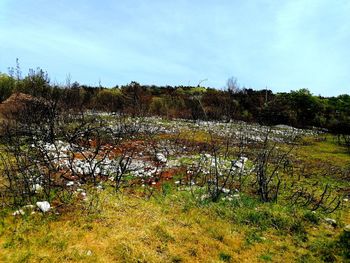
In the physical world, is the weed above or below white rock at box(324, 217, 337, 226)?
below

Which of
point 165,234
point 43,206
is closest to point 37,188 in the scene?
point 43,206

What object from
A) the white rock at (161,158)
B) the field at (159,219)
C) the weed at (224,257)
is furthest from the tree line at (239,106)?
the weed at (224,257)

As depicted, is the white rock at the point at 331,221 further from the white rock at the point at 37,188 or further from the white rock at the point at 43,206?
the white rock at the point at 37,188

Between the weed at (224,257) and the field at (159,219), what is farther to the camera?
the weed at (224,257)

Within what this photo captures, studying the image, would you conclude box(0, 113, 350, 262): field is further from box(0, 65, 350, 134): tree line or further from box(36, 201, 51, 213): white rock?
box(0, 65, 350, 134): tree line

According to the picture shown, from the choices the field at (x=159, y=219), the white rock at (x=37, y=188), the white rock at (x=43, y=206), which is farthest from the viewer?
the white rock at (x=37, y=188)

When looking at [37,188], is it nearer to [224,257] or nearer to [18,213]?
[18,213]

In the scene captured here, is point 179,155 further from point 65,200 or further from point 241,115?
point 241,115

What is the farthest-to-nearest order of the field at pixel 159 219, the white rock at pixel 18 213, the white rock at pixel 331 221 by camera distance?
the white rock at pixel 331 221, the white rock at pixel 18 213, the field at pixel 159 219

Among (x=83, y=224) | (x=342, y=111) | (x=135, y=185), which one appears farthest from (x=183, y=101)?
(x=83, y=224)

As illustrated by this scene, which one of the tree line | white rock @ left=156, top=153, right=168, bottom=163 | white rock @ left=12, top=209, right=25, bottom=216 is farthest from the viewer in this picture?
the tree line

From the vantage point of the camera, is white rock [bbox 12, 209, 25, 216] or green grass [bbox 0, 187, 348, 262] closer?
green grass [bbox 0, 187, 348, 262]

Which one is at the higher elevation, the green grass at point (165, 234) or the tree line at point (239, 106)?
the tree line at point (239, 106)

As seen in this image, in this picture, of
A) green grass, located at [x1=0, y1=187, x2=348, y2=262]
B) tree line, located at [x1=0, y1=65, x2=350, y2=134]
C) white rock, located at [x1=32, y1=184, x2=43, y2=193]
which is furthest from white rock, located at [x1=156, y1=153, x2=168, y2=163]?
tree line, located at [x1=0, y1=65, x2=350, y2=134]
